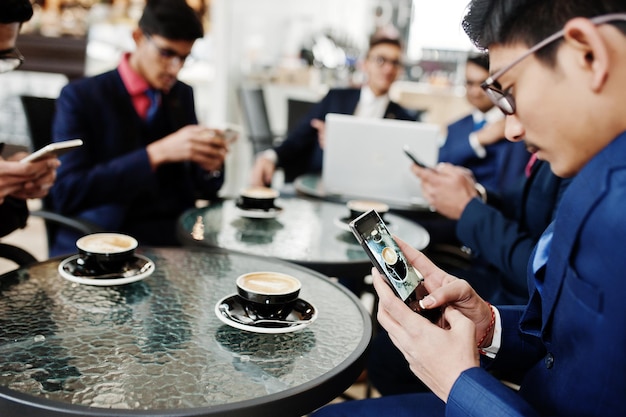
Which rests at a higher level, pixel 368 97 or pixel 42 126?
pixel 368 97

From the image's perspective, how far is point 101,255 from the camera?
1.25m

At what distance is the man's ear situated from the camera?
69cm

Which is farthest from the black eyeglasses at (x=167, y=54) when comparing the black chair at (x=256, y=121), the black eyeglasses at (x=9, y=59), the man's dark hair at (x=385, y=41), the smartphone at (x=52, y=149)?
the black chair at (x=256, y=121)

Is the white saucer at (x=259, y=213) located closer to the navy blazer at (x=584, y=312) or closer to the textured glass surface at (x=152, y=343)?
the textured glass surface at (x=152, y=343)

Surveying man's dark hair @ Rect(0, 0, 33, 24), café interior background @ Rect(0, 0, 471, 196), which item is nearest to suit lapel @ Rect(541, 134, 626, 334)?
man's dark hair @ Rect(0, 0, 33, 24)

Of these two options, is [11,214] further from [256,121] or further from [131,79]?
[256,121]

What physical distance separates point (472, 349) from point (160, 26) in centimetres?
180

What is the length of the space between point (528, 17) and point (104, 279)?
0.95m

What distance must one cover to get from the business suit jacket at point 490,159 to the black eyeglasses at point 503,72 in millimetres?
1943

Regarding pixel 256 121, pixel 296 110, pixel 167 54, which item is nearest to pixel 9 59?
pixel 167 54

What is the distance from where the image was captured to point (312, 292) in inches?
52.4

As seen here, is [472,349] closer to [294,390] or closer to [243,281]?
[294,390]

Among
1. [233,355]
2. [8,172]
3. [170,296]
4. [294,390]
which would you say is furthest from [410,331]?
[8,172]

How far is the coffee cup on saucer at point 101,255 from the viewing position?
1259 millimetres
